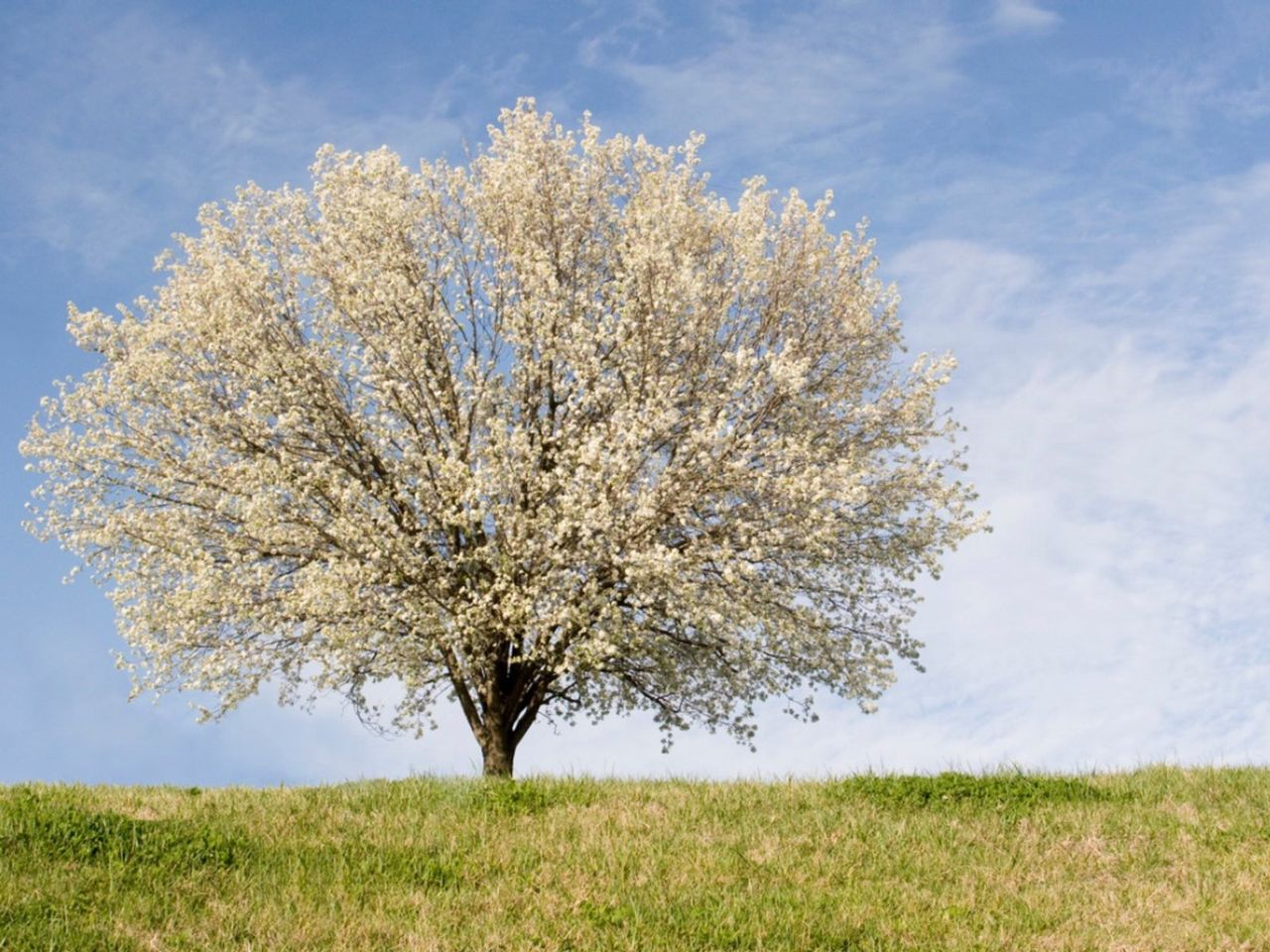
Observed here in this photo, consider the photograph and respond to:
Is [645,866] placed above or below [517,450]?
below

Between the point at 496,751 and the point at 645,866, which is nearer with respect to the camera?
the point at 645,866

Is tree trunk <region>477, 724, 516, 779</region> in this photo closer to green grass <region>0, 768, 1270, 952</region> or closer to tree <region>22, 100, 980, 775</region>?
tree <region>22, 100, 980, 775</region>

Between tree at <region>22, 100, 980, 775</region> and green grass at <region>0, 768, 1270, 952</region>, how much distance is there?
607 centimetres

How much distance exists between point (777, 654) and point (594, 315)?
8055 mm

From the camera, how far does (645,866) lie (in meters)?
12.1

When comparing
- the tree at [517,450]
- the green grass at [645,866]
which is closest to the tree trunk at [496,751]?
the tree at [517,450]

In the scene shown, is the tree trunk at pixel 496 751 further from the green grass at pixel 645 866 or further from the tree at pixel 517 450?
the green grass at pixel 645 866

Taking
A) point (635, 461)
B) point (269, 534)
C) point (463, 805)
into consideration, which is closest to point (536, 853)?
point (463, 805)

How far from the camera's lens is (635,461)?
70.0ft

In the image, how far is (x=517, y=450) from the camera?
2144 cm

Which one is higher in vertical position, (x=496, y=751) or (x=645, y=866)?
(x=496, y=751)

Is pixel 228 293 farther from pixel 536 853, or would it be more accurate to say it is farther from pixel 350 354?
pixel 536 853

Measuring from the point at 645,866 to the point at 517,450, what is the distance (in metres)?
10.7

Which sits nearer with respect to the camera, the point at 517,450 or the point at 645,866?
the point at 645,866
